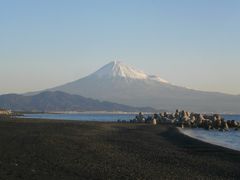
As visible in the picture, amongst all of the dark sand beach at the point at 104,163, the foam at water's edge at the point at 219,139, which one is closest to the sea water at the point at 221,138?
the foam at water's edge at the point at 219,139

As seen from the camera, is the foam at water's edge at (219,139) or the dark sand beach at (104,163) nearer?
the dark sand beach at (104,163)

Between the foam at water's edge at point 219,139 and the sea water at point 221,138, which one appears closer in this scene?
the foam at water's edge at point 219,139

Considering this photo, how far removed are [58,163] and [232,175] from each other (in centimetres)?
541

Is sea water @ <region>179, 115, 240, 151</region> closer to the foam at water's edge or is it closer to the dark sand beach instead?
the foam at water's edge

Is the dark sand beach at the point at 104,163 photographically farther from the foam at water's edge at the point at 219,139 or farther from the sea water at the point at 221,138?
the sea water at the point at 221,138

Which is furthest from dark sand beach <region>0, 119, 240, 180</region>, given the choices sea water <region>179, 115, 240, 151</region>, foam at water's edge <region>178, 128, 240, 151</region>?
sea water <region>179, 115, 240, 151</region>

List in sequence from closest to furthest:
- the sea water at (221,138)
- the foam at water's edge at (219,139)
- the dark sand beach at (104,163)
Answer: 1. the dark sand beach at (104,163)
2. the foam at water's edge at (219,139)
3. the sea water at (221,138)

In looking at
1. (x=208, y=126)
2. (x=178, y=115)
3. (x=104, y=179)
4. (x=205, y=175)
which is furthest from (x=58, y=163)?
(x=178, y=115)

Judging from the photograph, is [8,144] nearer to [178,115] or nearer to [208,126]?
[208,126]

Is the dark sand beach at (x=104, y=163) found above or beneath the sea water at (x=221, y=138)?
beneath

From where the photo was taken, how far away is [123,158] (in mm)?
20016

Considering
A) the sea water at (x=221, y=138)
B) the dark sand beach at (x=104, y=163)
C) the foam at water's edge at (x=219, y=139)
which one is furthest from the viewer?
the sea water at (x=221, y=138)

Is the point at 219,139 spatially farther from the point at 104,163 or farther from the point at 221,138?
the point at 104,163

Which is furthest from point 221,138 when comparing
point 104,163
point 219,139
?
point 104,163
